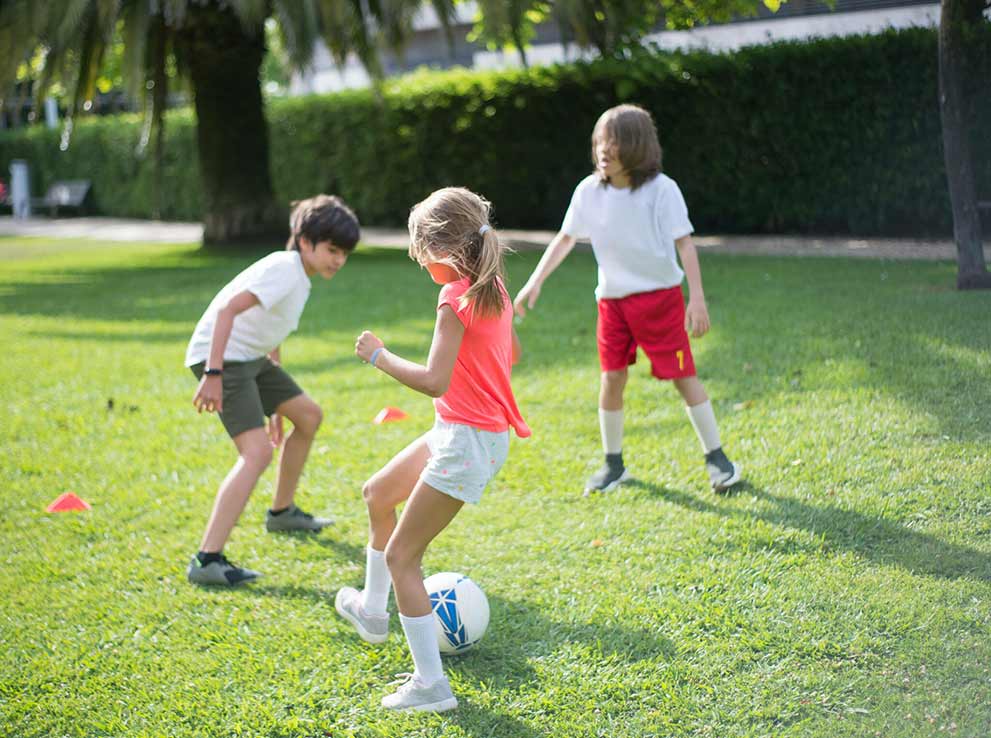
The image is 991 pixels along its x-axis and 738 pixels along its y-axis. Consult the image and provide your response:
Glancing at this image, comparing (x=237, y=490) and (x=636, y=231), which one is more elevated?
(x=636, y=231)

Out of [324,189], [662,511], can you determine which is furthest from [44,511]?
[324,189]

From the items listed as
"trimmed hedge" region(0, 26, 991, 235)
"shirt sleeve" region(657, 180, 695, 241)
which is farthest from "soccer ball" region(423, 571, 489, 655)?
"trimmed hedge" region(0, 26, 991, 235)

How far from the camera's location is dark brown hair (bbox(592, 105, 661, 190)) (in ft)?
15.5

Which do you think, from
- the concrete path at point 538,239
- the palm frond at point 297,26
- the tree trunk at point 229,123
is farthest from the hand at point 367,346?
the tree trunk at point 229,123

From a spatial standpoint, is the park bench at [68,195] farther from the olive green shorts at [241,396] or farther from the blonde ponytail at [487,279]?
the blonde ponytail at [487,279]

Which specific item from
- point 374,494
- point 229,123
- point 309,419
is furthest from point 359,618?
point 229,123

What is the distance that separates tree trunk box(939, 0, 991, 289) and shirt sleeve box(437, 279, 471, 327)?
6426mm

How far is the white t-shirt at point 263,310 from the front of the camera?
4289 mm

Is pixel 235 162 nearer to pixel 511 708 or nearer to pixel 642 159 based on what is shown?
pixel 642 159

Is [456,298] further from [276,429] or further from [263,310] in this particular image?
[276,429]

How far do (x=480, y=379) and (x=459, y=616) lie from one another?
85 centimetres

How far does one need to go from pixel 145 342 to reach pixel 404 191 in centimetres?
1104

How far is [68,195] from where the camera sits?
3166 cm

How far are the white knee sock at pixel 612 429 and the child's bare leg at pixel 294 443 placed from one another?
1.36m
